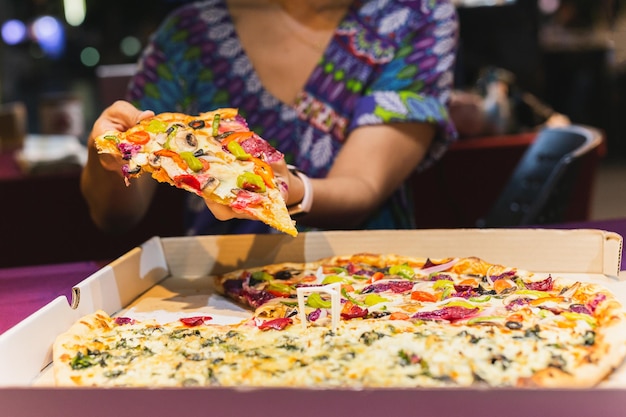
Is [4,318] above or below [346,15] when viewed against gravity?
below

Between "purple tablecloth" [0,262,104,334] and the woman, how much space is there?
0.21m

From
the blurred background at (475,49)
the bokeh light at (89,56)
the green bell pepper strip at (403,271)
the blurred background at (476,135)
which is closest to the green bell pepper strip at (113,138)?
the green bell pepper strip at (403,271)

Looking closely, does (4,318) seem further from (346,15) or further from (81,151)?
(81,151)

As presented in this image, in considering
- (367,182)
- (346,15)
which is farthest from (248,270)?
(346,15)

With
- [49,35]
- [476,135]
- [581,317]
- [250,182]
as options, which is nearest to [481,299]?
[581,317]

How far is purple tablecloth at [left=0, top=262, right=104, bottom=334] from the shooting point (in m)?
1.32

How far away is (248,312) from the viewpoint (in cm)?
136

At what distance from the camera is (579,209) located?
2.94 meters

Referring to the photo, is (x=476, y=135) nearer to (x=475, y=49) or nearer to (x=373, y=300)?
(x=475, y=49)

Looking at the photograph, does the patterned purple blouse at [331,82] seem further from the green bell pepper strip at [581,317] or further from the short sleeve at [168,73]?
the green bell pepper strip at [581,317]

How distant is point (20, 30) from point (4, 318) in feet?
25.8

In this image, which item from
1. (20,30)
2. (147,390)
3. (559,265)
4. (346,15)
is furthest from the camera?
(20,30)

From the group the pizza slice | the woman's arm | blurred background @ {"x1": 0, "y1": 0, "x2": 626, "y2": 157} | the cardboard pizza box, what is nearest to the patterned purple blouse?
the woman's arm

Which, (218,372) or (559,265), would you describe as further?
(559,265)
